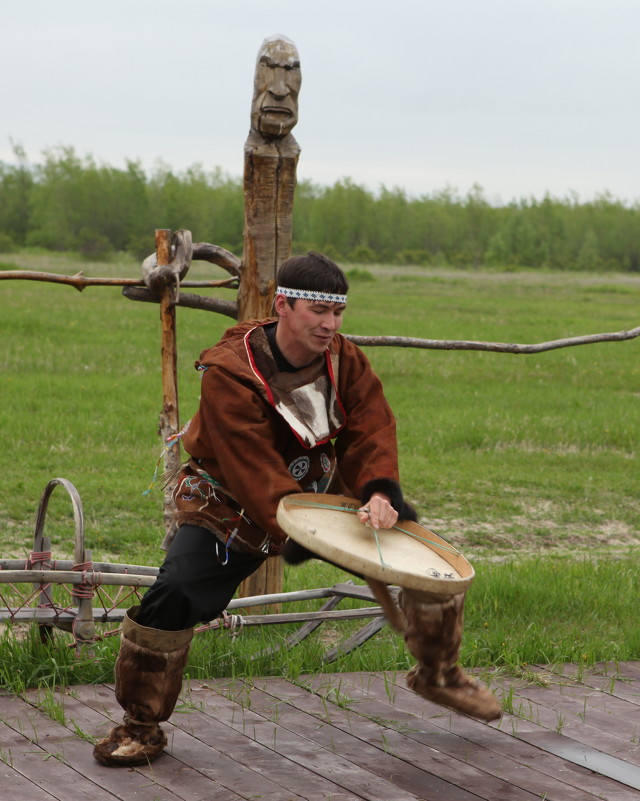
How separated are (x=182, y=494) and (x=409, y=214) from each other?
10165cm

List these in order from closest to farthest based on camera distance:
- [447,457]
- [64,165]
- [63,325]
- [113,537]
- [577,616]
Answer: [577,616], [113,537], [447,457], [63,325], [64,165]

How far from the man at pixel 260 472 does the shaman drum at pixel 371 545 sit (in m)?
0.06

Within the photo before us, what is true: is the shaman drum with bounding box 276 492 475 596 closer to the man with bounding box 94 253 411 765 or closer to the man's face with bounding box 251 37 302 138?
the man with bounding box 94 253 411 765

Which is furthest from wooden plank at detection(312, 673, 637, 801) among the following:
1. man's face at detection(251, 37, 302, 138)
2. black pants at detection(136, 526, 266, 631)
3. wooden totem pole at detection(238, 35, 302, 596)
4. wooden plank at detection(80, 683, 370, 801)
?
man's face at detection(251, 37, 302, 138)

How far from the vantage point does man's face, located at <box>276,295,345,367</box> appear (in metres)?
3.75

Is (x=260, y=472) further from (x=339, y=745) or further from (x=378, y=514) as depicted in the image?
(x=339, y=745)

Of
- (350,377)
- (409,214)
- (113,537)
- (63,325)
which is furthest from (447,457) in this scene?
(409,214)

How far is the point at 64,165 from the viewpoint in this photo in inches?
3647

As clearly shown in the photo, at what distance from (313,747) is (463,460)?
25.2 ft

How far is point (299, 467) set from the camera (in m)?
3.99

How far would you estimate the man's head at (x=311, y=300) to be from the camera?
3.74 metres

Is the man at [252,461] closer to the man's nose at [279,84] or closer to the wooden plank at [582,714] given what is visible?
the wooden plank at [582,714]

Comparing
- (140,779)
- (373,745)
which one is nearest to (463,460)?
(373,745)

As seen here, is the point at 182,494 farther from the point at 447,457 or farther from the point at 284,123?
the point at 447,457
